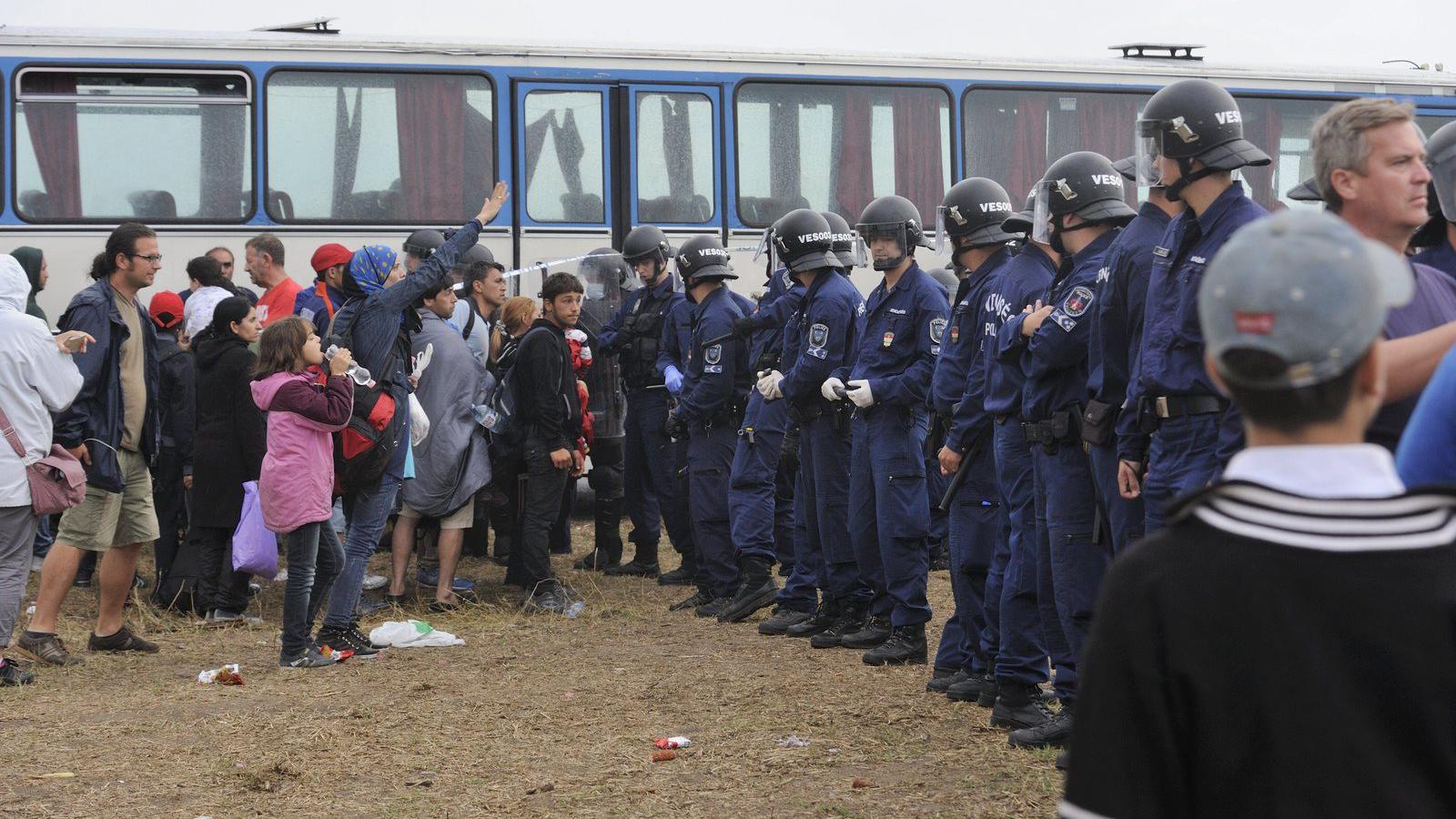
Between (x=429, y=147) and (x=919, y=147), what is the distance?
4.25 metres

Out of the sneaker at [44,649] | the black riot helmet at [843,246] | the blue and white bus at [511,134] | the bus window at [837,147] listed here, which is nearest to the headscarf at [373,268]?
the sneaker at [44,649]

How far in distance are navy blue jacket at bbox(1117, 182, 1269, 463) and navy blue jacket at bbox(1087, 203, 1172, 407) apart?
0.24 meters

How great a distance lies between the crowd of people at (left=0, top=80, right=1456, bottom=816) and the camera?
1800 mm

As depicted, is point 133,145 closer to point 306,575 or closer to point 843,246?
point 306,575

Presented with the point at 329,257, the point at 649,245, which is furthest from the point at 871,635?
the point at 329,257

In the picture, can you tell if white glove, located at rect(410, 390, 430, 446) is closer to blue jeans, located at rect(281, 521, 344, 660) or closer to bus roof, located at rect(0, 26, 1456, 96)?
blue jeans, located at rect(281, 521, 344, 660)

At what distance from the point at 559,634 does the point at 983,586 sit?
2995 mm

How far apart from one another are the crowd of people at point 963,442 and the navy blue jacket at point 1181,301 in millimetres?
14

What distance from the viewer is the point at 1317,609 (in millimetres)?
1780

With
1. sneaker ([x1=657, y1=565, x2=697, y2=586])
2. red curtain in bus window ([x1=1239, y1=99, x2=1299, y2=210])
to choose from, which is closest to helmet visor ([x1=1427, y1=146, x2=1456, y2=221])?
sneaker ([x1=657, y1=565, x2=697, y2=586])

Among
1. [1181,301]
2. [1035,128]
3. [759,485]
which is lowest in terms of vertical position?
[759,485]

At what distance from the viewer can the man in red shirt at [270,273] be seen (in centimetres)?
1088

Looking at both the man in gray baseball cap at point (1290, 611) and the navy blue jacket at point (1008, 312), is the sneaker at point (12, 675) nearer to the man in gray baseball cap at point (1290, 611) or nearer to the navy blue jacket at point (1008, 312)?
the navy blue jacket at point (1008, 312)

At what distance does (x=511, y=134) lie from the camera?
535 inches
